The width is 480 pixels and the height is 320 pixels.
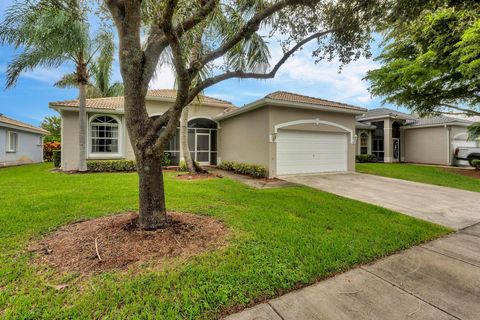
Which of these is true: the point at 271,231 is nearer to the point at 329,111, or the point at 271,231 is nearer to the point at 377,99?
the point at 329,111

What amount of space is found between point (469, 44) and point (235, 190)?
41.6 feet

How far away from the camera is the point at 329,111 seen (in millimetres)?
12734

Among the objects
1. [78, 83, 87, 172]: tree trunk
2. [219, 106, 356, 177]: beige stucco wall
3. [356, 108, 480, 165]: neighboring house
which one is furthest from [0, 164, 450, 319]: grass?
[356, 108, 480, 165]: neighboring house

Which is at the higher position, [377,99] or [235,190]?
[377,99]

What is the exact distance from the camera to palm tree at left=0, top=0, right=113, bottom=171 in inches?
358

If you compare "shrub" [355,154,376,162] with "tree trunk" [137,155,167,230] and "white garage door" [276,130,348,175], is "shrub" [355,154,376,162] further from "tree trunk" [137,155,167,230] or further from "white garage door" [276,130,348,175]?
"tree trunk" [137,155,167,230]

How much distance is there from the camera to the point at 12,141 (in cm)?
1859

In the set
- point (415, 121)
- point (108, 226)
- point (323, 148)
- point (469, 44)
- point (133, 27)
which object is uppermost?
point (469, 44)

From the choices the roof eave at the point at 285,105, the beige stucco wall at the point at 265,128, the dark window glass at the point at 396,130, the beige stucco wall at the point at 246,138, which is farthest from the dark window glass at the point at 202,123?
the dark window glass at the point at 396,130

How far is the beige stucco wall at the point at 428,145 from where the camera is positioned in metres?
20.0

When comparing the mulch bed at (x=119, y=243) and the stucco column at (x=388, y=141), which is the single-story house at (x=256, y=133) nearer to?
the mulch bed at (x=119, y=243)

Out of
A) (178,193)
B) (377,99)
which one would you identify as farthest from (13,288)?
(377,99)

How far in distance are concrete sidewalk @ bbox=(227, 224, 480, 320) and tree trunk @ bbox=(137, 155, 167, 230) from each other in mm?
2413

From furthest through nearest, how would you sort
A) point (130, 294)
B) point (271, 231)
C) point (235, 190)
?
point (235, 190)
point (271, 231)
point (130, 294)
